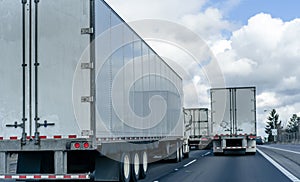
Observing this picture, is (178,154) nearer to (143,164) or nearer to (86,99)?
(143,164)

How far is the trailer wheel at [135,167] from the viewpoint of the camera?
15633mm

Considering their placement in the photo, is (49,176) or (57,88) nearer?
(57,88)

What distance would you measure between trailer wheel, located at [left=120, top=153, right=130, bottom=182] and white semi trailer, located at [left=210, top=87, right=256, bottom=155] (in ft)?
59.8

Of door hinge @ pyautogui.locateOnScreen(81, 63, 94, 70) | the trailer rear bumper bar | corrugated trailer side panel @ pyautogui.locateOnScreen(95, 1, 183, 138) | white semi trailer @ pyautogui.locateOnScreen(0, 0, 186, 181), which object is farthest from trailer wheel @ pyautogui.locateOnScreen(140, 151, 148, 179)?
door hinge @ pyautogui.locateOnScreen(81, 63, 94, 70)

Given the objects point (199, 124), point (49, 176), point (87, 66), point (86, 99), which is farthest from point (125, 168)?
point (199, 124)

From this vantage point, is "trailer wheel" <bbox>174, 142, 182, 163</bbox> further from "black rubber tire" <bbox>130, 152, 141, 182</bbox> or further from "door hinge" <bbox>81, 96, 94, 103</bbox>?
"door hinge" <bbox>81, 96, 94, 103</bbox>

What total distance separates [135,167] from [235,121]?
17.7 m

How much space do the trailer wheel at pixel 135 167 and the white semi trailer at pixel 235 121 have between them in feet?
55.3

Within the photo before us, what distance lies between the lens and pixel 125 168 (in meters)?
14.8

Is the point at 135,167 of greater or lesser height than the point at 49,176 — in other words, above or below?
below

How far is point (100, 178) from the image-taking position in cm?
1402

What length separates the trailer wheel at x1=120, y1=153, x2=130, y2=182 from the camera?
14.3m

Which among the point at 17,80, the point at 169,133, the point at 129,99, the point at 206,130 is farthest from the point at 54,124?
the point at 206,130

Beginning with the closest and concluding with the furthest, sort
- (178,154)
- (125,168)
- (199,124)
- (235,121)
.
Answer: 1. (125,168)
2. (178,154)
3. (235,121)
4. (199,124)
